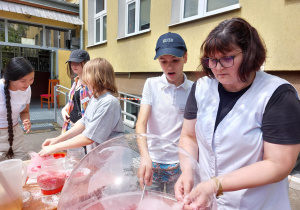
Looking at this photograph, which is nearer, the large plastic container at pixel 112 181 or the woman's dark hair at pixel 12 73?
the large plastic container at pixel 112 181

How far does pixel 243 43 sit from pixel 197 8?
342 cm

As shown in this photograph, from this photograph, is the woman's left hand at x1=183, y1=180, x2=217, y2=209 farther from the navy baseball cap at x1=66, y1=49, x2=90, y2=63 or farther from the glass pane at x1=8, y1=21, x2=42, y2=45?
the glass pane at x1=8, y1=21, x2=42, y2=45

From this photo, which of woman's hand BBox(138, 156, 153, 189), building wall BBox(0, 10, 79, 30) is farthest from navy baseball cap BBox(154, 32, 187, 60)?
building wall BBox(0, 10, 79, 30)

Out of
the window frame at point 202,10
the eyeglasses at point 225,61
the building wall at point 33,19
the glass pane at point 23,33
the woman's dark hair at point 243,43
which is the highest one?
the building wall at point 33,19

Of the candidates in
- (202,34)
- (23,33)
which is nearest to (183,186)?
(202,34)

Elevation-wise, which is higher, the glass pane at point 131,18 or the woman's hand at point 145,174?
the glass pane at point 131,18

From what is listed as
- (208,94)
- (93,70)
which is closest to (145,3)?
(93,70)

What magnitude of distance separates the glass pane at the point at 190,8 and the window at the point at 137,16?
1405 mm

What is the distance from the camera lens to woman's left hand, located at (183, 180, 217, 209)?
772 mm

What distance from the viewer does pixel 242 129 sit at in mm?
998

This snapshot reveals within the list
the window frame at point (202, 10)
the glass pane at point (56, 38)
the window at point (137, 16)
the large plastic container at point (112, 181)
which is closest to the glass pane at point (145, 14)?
the window at point (137, 16)

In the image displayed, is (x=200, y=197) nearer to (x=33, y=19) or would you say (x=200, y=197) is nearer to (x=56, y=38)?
(x=33, y=19)

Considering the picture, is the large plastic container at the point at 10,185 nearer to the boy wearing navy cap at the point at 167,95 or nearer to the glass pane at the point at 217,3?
the boy wearing navy cap at the point at 167,95

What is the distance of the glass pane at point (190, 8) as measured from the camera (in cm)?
405
